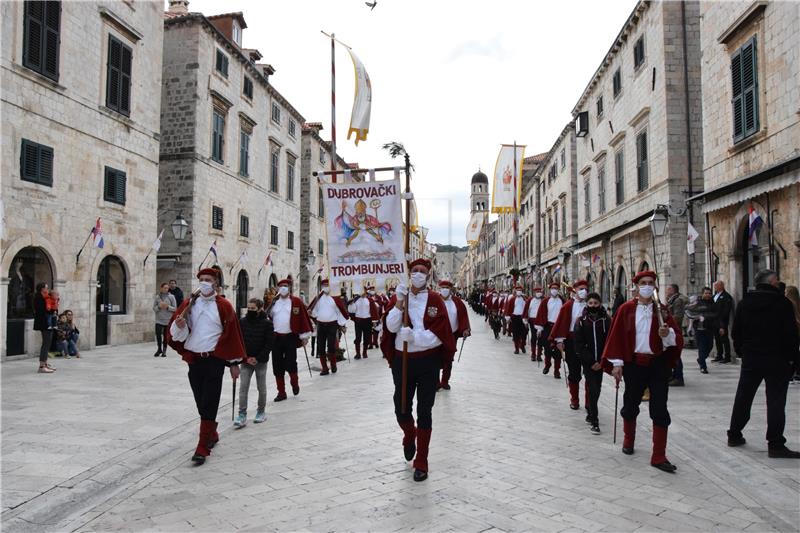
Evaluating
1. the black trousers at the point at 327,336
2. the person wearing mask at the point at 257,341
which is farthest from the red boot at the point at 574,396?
the black trousers at the point at 327,336

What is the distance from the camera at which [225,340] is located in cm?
611

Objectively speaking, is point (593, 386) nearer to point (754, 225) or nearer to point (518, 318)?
point (754, 225)

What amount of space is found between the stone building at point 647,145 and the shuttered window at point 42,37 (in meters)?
16.9

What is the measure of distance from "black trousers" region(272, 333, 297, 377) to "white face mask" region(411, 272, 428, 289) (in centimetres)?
383

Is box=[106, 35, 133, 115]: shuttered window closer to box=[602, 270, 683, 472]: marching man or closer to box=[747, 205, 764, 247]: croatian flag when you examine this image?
box=[602, 270, 683, 472]: marching man

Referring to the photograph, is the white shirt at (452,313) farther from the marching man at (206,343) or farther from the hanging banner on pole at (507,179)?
the hanging banner on pole at (507,179)

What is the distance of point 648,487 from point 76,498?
4.82m

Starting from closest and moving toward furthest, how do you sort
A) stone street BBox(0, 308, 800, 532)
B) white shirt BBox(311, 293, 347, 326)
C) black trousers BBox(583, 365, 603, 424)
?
stone street BBox(0, 308, 800, 532)
black trousers BBox(583, 365, 603, 424)
white shirt BBox(311, 293, 347, 326)

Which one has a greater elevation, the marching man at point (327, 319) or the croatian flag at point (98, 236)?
the croatian flag at point (98, 236)

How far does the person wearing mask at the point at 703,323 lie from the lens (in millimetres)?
11992

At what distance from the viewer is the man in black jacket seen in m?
6.04

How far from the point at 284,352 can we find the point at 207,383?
287 centimetres

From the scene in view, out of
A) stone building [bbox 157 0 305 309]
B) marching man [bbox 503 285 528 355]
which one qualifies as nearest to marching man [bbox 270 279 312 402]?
marching man [bbox 503 285 528 355]

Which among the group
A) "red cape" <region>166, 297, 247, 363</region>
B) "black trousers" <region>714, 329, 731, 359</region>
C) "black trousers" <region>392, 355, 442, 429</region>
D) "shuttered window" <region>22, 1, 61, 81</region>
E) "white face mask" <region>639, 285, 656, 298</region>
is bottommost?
"black trousers" <region>714, 329, 731, 359</region>
